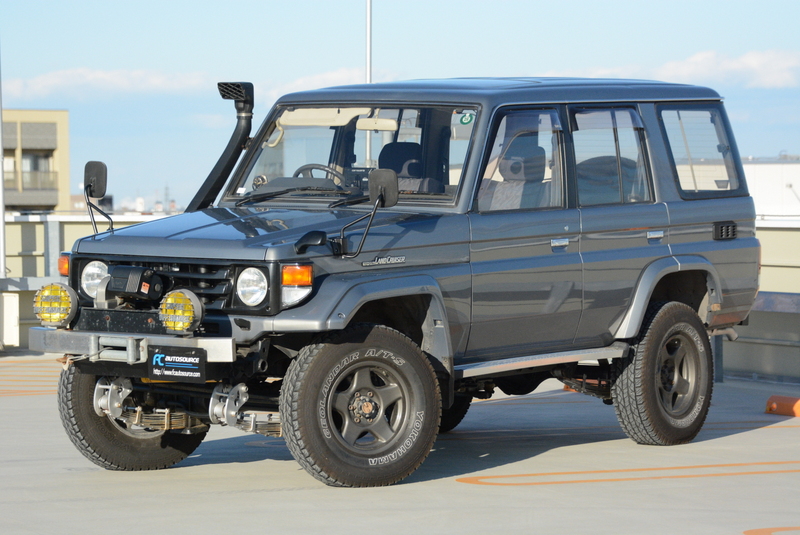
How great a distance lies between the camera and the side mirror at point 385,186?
6.67 metres

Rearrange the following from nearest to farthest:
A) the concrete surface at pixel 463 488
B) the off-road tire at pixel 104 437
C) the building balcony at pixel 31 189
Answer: the concrete surface at pixel 463 488, the off-road tire at pixel 104 437, the building balcony at pixel 31 189

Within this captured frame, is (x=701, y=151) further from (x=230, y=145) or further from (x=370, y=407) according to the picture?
(x=370, y=407)

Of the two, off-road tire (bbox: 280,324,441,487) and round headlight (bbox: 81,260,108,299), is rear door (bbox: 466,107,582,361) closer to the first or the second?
off-road tire (bbox: 280,324,441,487)

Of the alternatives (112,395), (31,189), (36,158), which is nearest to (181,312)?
(112,395)

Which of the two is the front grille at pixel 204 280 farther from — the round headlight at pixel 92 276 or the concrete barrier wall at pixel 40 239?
the concrete barrier wall at pixel 40 239

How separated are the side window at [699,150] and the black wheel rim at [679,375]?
1.06m

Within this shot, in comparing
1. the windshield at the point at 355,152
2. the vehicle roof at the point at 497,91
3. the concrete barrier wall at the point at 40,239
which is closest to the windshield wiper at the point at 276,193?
the windshield at the point at 355,152

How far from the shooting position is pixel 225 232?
6.80 metres

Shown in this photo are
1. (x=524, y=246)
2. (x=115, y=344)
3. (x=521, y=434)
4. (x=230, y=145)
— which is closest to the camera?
(x=115, y=344)

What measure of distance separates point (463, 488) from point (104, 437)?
2187mm

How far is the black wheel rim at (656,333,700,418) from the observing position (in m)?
8.77

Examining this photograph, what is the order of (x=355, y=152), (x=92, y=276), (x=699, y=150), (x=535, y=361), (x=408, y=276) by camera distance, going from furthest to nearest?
(x=699, y=150) → (x=355, y=152) → (x=535, y=361) → (x=92, y=276) → (x=408, y=276)

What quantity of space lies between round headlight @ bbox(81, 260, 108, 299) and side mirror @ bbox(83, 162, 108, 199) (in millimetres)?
810

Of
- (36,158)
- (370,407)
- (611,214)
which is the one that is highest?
(36,158)
